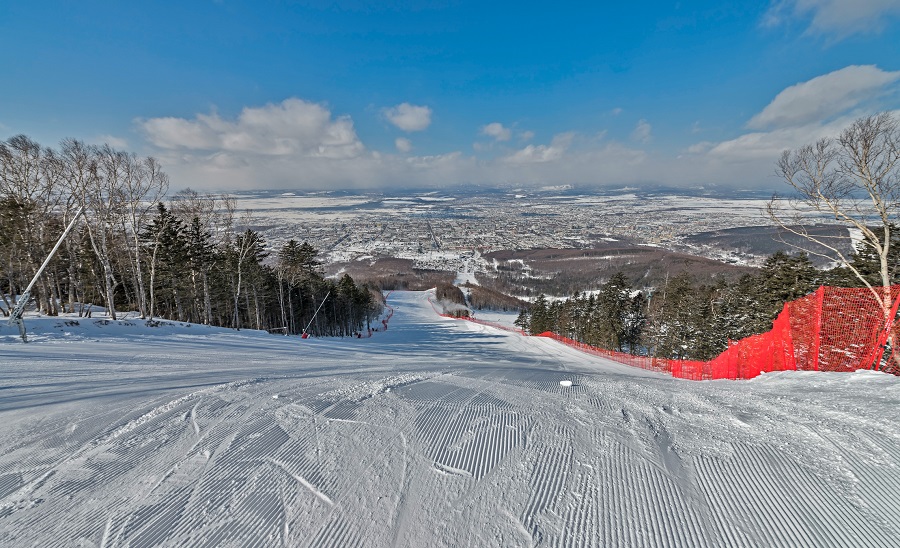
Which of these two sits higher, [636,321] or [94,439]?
[94,439]

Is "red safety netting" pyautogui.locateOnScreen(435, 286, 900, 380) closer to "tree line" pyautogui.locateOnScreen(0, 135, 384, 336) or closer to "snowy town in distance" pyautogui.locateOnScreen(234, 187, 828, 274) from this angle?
"tree line" pyautogui.locateOnScreen(0, 135, 384, 336)

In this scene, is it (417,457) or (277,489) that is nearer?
(277,489)

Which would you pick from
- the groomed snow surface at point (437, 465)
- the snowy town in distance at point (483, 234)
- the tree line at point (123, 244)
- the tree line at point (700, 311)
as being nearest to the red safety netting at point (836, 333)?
the groomed snow surface at point (437, 465)

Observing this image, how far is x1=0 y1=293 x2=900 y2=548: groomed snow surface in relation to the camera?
215 centimetres

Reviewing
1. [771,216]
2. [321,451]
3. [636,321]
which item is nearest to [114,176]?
[321,451]

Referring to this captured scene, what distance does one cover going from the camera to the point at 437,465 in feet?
9.49

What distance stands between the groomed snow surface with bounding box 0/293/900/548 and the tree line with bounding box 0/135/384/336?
37.5ft

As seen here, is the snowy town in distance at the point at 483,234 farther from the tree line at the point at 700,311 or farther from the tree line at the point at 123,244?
the tree line at the point at 700,311

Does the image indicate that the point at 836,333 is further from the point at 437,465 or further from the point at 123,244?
the point at 123,244

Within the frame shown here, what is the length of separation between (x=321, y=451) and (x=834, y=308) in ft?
37.8

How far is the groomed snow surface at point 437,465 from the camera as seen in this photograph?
2.15 meters

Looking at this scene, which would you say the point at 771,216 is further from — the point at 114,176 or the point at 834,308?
the point at 114,176

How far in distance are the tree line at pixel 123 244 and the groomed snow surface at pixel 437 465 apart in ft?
37.5

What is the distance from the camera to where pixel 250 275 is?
2519 cm
